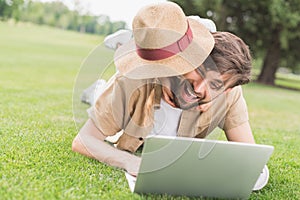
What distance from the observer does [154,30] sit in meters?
1.65

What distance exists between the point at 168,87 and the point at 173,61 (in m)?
0.23

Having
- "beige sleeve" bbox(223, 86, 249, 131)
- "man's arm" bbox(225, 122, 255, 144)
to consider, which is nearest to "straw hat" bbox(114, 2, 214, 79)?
"beige sleeve" bbox(223, 86, 249, 131)

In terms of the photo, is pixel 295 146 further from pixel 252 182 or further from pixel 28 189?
pixel 28 189

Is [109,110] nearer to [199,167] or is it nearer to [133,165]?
[133,165]

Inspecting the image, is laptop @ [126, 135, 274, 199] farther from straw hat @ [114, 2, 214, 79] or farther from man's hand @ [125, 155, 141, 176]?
straw hat @ [114, 2, 214, 79]

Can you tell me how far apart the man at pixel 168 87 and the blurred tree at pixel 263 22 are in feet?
39.2

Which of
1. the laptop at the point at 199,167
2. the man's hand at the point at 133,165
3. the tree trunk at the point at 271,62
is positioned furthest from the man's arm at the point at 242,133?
the tree trunk at the point at 271,62

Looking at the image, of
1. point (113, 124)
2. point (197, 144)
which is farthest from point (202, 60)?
point (113, 124)

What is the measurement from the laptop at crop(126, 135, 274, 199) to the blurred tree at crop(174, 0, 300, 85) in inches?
488

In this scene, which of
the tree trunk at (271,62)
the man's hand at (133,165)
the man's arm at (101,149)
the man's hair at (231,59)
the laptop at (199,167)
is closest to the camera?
the laptop at (199,167)

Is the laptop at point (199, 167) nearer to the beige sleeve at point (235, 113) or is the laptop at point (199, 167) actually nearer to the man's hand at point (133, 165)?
the man's hand at point (133, 165)

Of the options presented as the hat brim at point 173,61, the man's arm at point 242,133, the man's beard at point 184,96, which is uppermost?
the hat brim at point 173,61

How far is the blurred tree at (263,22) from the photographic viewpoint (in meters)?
13.4

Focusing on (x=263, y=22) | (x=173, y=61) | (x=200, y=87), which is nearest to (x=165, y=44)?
(x=173, y=61)
